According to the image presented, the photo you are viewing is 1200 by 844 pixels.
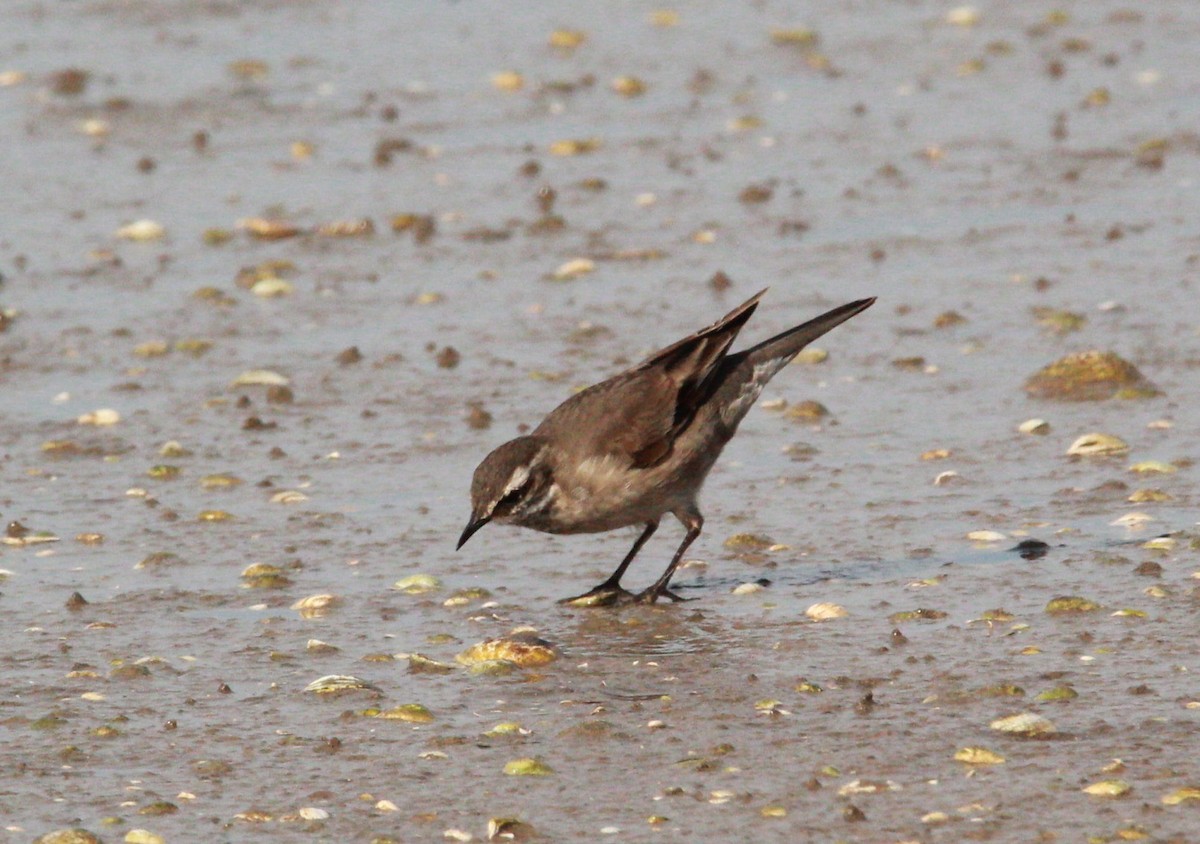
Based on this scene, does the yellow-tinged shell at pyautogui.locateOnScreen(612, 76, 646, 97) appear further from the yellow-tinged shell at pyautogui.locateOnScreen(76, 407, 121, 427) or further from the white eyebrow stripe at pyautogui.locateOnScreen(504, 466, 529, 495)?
the white eyebrow stripe at pyautogui.locateOnScreen(504, 466, 529, 495)

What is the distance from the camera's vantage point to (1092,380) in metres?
10.2

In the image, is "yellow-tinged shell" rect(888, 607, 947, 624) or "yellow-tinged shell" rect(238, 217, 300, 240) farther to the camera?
"yellow-tinged shell" rect(238, 217, 300, 240)

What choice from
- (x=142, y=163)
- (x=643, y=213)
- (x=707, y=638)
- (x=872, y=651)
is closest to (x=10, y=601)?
(x=707, y=638)

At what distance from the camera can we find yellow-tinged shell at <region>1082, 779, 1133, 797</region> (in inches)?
223

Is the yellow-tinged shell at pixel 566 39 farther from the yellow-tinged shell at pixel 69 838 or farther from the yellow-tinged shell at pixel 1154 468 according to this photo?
the yellow-tinged shell at pixel 69 838

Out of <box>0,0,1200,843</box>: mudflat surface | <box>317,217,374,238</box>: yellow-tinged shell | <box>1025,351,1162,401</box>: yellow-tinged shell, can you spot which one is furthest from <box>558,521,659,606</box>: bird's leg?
<box>317,217,374,238</box>: yellow-tinged shell

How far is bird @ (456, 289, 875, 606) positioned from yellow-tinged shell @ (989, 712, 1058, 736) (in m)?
2.00

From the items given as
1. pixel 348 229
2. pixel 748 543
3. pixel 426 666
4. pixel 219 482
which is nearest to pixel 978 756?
pixel 426 666

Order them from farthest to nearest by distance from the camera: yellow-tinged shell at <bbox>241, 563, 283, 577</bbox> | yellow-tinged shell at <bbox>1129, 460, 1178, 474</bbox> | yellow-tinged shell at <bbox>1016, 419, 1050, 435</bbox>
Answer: yellow-tinged shell at <bbox>1016, 419, 1050, 435</bbox>, yellow-tinged shell at <bbox>1129, 460, 1178, 474</bbox>, yellow-tinged shell at <bbox>241, 563, 283, 577</bbox>

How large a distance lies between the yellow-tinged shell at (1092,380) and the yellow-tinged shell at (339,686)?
4444mm

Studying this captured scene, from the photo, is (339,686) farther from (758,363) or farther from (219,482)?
(219,482)

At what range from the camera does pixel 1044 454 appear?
942 cm

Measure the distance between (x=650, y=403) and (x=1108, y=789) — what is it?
2.96 metres

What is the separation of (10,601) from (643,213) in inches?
266
